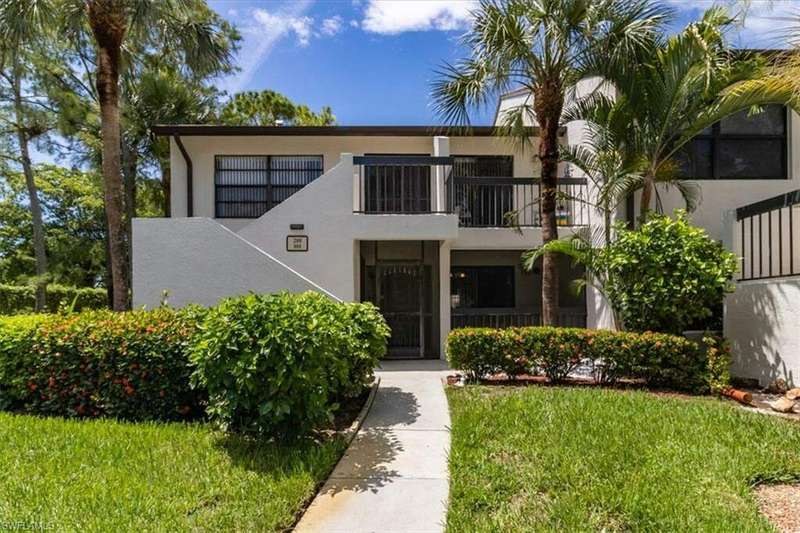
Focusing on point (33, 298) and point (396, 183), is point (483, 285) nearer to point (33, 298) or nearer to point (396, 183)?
point (396, 183)

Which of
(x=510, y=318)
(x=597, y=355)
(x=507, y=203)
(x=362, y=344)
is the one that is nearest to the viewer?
(x=362, y=344)

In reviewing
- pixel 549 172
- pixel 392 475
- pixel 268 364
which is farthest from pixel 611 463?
pixel 549 172

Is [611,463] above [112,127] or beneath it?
beneath

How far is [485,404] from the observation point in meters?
6.04

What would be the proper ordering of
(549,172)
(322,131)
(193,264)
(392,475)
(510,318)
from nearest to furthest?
(392,475) → (549,172) → (193,264) → (510,318) → (322,131)

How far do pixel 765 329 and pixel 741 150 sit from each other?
489 centimetres

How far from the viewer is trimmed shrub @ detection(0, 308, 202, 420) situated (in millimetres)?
5645

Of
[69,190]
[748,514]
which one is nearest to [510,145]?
[748,514]

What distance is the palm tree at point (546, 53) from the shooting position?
295 inches

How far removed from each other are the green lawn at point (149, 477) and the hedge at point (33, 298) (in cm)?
1481

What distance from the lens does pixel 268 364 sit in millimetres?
4508

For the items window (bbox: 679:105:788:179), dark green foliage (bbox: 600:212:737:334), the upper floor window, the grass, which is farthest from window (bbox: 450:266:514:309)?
the grass

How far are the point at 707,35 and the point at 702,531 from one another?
26.7 ft

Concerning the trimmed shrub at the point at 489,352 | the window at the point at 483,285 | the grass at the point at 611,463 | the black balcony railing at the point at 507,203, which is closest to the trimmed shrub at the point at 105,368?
the grass at the point at 611,463
